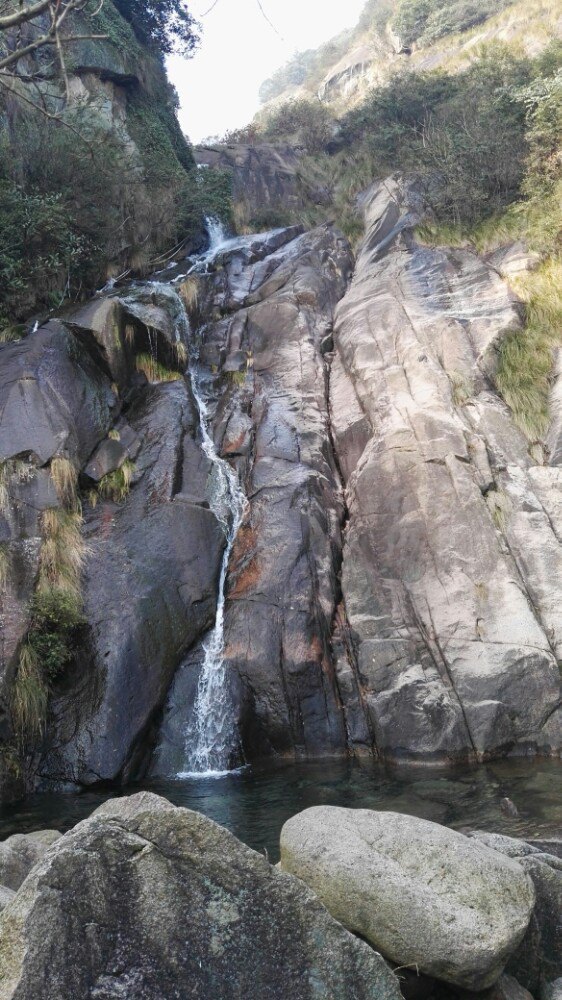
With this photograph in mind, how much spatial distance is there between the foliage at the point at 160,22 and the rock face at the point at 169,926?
1143 inches

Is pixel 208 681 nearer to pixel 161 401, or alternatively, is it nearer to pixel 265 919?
pixel 161 401

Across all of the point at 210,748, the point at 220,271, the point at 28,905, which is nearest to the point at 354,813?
the point at 28,905

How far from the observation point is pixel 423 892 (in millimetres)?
3807

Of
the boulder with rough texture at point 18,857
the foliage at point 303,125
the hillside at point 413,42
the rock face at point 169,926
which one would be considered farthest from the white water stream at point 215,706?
the foliage at point 303,125

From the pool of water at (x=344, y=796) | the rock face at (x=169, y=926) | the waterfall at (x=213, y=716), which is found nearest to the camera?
the rock face at (x=169, y=926)

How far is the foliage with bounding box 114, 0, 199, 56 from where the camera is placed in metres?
24.9

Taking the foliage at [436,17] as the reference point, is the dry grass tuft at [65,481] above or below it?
below

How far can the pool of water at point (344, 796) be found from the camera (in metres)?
7.30

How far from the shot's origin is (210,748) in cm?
1014

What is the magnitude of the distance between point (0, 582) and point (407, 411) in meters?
7.69

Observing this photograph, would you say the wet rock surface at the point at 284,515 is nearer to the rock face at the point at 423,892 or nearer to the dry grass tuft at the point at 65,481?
the dry grass tuft at the point at 65,481

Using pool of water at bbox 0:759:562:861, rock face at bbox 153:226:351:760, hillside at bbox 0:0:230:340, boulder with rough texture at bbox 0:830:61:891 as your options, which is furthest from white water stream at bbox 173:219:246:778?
hillside at bbox 0:0:230:340

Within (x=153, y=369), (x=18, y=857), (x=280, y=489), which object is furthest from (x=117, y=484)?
(x=18, y=857)

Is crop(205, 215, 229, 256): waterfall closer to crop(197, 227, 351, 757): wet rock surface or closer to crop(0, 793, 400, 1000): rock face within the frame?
crop(197, 227, 351, 757): wet rock surface
